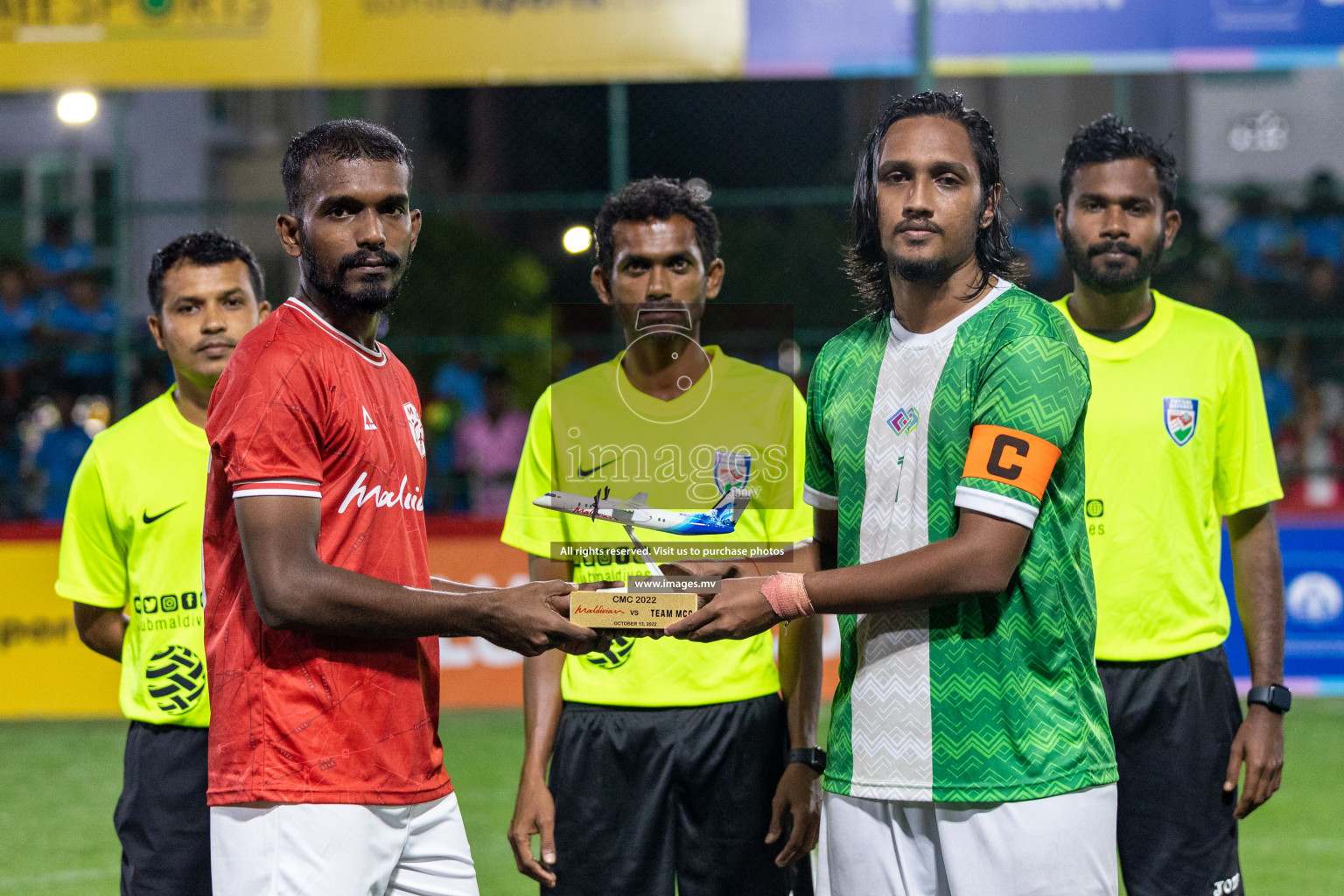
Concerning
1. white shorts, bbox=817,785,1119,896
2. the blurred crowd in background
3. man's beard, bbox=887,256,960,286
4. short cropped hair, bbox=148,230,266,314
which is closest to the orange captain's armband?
man's beard, bbox=887,256,960,286

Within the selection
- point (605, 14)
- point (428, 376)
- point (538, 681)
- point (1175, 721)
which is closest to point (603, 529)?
point (538, 681)

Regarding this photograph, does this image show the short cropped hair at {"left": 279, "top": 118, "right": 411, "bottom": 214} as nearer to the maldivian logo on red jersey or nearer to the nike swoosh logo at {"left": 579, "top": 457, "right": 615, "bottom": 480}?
the maldivian logo on red jersey

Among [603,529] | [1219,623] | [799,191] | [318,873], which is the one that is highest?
[799,191]

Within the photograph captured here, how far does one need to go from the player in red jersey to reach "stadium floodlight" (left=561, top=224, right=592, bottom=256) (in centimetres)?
74

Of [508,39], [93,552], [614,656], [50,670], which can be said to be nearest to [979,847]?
[614,656]

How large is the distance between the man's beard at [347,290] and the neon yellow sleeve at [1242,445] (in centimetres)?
223

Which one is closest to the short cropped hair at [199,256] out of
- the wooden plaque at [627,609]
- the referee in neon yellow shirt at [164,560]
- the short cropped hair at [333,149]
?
the referee in neon yellow shirt at [164,560]

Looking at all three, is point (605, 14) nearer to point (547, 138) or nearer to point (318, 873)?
point (318, 873)

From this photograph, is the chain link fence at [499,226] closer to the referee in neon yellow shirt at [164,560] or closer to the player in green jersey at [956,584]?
the player in green jersey at [956,584]

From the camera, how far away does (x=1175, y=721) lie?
143 inches

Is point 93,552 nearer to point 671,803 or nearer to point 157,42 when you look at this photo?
point 671,803

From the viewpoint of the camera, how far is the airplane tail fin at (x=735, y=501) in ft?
10.7

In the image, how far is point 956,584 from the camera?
263 centimetres

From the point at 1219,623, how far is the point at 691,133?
19864 mm
